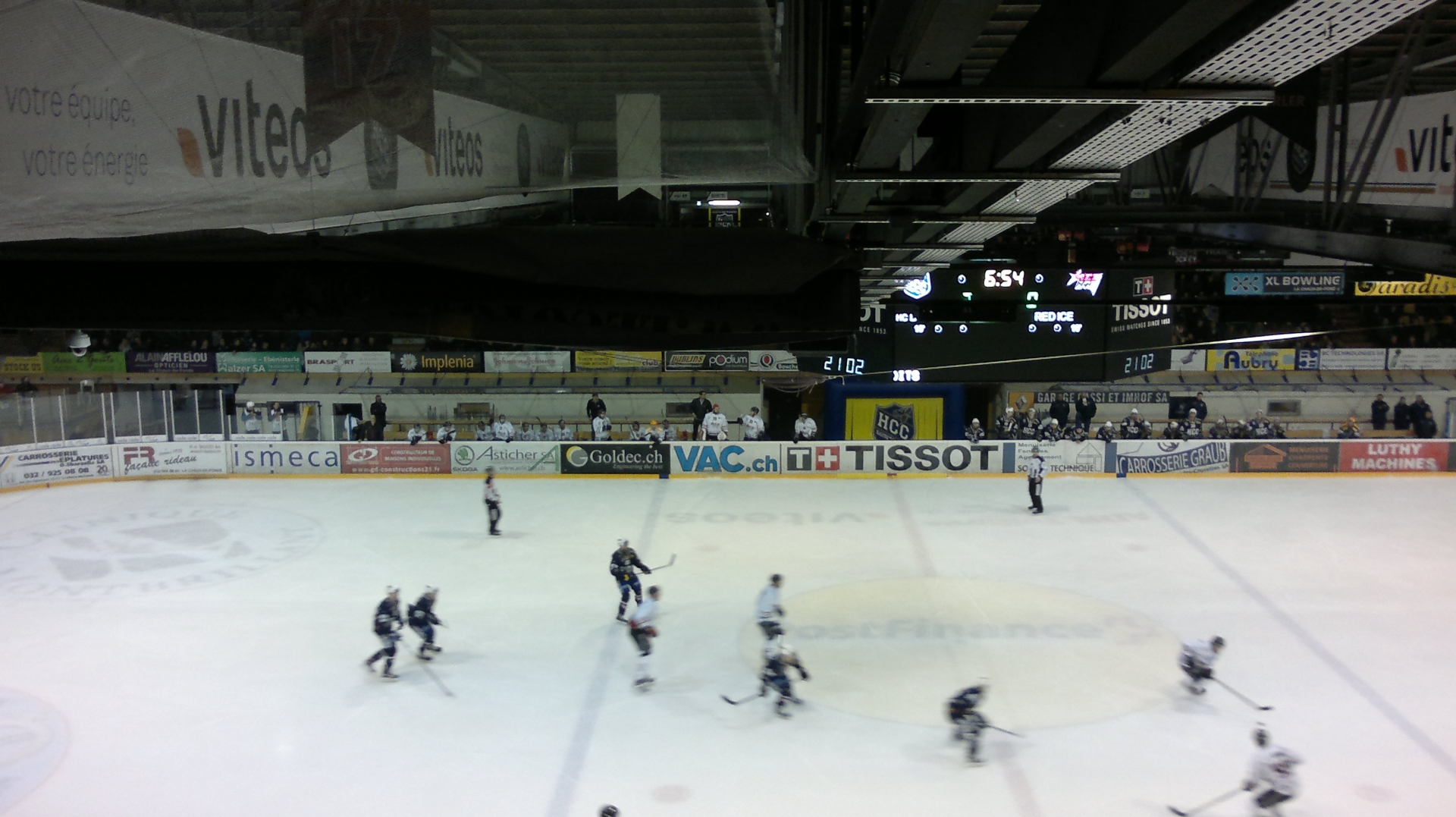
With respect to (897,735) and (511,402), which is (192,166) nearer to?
(897,735)

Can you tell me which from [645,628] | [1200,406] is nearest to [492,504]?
[645,628]

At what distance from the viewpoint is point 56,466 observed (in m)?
19.4

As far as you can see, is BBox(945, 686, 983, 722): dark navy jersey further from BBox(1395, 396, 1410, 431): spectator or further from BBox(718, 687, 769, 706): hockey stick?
BBox(1395, 396, 1410, 431): spectator

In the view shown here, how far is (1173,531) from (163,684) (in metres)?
15.0

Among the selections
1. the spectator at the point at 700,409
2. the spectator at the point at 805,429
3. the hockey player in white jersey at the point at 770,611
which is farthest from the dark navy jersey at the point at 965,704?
the spectator at the point at 700,409

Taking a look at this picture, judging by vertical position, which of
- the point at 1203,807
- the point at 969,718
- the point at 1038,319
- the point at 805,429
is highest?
the point at 1038,319

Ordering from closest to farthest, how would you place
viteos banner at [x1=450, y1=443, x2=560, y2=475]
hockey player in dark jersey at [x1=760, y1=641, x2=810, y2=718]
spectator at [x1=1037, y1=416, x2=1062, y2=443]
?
1. hockey player in dark jersey at [x1=760, y1=641, x2=810, y2=718]
2. viteos banner at [x1=450, y1=443, x2=560, y2=475]
3. spectator at [x1=1037, y1=416, x2=1062, y2=443]

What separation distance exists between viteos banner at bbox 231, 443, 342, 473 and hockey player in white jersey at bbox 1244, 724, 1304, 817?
18145 millimetres

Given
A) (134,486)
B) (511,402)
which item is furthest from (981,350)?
(134,486)

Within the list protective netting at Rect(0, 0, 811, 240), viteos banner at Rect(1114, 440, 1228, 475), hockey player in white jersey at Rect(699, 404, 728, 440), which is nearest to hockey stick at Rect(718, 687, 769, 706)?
protective netting at Rect(0, 0, 811, 240)

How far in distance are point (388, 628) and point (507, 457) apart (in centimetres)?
1036

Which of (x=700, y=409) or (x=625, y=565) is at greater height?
(x=700, y=409)

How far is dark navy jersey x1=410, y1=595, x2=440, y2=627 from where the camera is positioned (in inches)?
403

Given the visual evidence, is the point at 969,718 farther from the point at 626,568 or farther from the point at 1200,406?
the point at 1200,406
